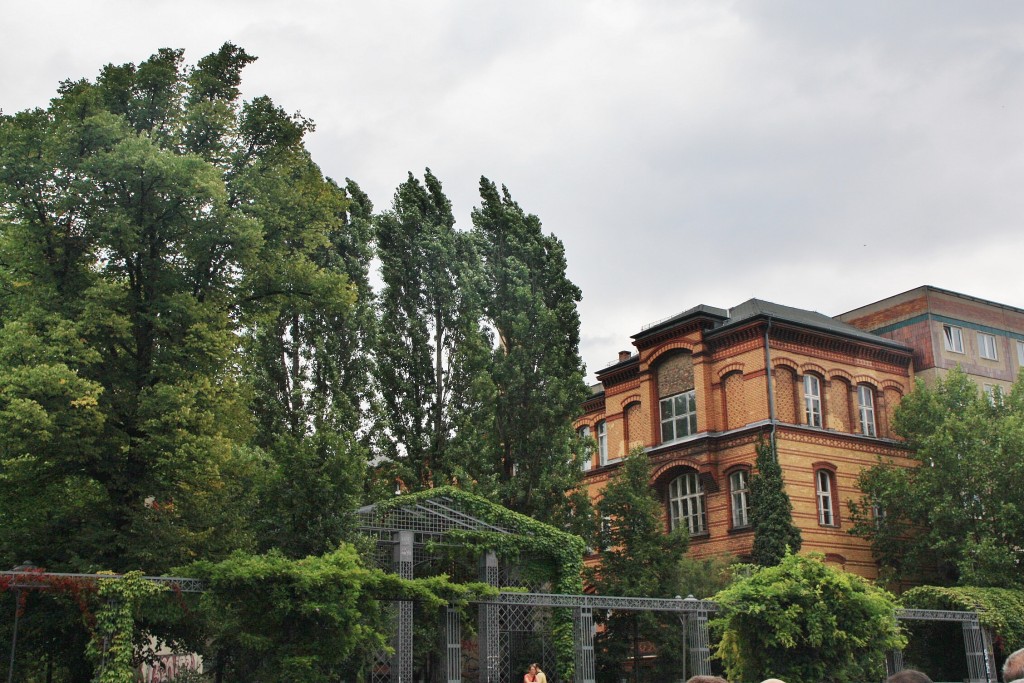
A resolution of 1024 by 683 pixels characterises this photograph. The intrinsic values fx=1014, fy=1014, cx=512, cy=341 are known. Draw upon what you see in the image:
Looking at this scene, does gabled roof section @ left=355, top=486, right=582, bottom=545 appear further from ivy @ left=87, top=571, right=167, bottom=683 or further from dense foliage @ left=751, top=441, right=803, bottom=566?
dense foliage @ left=751, top=441, right=803, bottom=566

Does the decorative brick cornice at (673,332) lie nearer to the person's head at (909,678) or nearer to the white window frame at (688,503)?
the white window frame at (688,503)

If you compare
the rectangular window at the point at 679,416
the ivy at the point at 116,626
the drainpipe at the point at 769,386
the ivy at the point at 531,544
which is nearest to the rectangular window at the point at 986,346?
the drainpipe at the point at 769,386

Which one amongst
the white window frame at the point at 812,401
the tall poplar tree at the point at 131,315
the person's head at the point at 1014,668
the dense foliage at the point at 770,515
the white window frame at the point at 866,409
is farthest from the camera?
the white window frame at the point at 866,409

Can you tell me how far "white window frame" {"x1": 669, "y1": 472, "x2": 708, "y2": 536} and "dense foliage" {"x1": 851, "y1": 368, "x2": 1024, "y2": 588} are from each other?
5.17 meters

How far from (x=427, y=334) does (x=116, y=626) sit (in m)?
14.1

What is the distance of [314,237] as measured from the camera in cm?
2403

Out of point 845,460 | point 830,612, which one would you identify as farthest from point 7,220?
point 845,460

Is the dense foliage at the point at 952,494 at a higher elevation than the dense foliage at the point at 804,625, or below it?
higher

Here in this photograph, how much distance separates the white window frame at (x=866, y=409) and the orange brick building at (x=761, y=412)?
4 cm

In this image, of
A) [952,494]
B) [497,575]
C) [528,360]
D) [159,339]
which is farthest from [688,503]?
[159,339]

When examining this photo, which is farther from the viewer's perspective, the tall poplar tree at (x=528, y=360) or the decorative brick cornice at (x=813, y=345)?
the decorative brick cornice at (x=813, y=345)

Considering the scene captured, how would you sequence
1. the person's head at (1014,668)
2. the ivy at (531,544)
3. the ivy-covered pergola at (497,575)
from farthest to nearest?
the ivy at (531,544)
the ivy-covered pergola at (497,575)
the person's head at (1014,668)

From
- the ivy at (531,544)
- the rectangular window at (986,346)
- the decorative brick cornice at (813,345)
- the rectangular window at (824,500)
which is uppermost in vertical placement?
the rectangular window at (986,346)

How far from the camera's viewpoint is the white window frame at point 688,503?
35.8 meters
